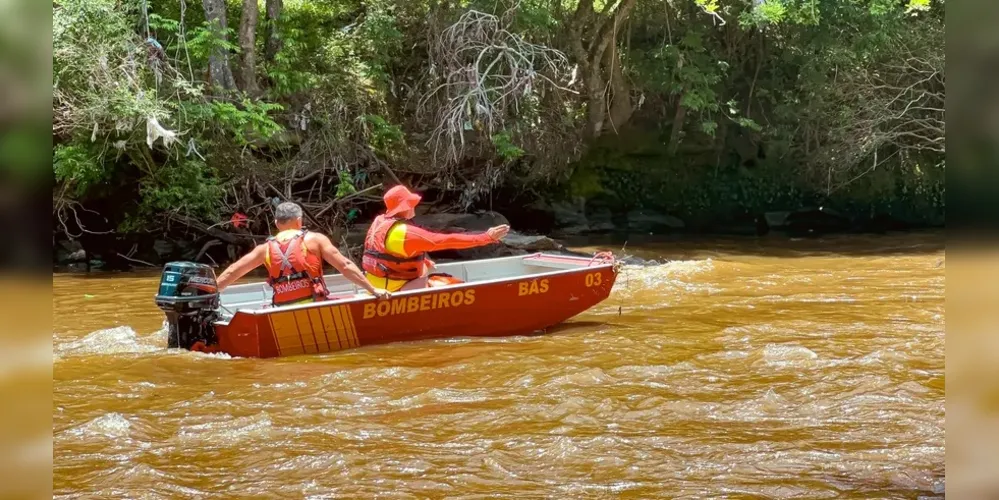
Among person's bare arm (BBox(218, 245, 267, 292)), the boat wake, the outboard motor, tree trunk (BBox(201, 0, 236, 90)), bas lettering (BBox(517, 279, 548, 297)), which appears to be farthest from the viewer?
tree trunk (BBox(201, 0, 236, 90))

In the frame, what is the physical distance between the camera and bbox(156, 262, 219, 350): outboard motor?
6930mm

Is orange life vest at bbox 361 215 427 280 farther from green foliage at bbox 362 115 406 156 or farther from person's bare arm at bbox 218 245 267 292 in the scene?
green foliage at bbox 362 115 406 156

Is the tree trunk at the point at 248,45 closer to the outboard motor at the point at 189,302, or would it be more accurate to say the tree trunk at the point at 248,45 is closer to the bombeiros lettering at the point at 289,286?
the bombeiros lettering at the point at 289,286

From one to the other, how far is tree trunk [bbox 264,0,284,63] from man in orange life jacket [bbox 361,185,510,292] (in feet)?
26.1

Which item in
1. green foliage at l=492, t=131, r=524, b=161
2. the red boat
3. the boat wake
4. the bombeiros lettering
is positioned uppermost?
green foliage at l=492, t=131, r=524, b=161

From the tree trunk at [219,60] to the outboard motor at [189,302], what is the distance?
23.5ft

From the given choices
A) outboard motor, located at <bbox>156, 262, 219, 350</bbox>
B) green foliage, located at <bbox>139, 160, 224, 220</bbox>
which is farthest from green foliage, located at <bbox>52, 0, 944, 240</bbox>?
outboard motor, located at <bbox>156, 262, 219, 350</bbox>

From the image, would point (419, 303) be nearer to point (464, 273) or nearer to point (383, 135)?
point (464, 273)

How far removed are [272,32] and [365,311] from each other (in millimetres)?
9084

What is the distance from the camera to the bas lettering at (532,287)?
822cm

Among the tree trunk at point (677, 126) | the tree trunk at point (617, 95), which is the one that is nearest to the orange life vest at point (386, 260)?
the tree trunk at point (617, 95)

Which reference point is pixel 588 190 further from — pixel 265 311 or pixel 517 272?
pixel 265 311

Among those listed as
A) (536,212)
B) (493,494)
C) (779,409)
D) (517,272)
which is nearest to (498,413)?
(493,494)

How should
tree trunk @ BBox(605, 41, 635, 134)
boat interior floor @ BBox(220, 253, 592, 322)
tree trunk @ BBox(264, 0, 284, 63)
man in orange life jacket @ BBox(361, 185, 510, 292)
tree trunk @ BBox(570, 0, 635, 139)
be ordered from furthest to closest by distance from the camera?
1. tree trunk @ BBox(605, 41, 635, 134)
2. tree trunk @ BBox(570, 0, 635, 139)
3. tree trunk @ BBox(264, 0, 284, 63)
4. boat interior floor @ BBox(220, 253, 592, 322)
5. man in orange life jacket @ BBox(361, 185, 510, 292)
